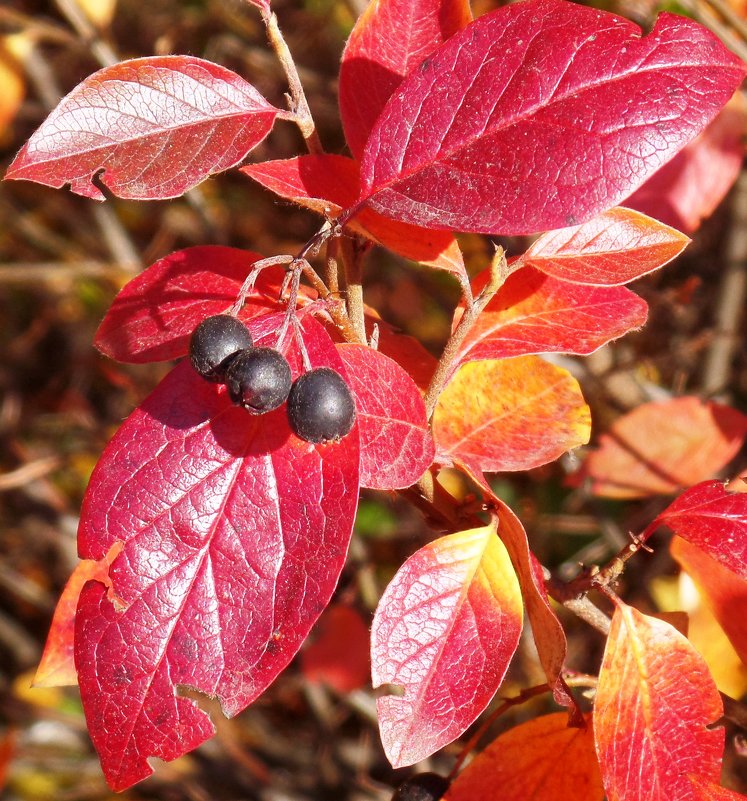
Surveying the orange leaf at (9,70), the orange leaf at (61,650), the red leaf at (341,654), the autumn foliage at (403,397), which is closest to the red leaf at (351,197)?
the autumn foliage at (403,397)

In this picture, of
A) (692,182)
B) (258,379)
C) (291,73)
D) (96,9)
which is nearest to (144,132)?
(291,73)

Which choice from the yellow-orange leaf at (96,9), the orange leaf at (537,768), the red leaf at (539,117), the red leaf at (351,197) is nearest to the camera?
the red leaf at (539,117)

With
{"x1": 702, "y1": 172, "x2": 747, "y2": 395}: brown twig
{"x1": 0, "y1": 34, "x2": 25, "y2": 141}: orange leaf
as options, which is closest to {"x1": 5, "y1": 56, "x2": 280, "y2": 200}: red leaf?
{"x1": 0, "y1": 34, "x2": 25, "y2": 141}: orange leaf

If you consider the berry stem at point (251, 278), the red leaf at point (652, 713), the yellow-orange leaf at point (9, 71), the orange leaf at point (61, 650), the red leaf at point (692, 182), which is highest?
the yellow-orange leaf at point (9, 71)

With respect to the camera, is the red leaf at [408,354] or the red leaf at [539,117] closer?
the red leaf at [539,117]

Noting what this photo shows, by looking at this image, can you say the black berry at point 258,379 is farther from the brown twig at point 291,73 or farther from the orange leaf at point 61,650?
the orange leaf at point 61,650

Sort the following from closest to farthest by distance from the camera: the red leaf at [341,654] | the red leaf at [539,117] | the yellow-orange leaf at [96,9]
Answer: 1. the red leaf at [539,117]
2. the red leaf at [341,654]
3. the yellow-orange leaf at [96,9]

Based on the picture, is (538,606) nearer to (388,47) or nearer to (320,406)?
(320,406)

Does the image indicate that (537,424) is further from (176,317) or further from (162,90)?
(162,90)
